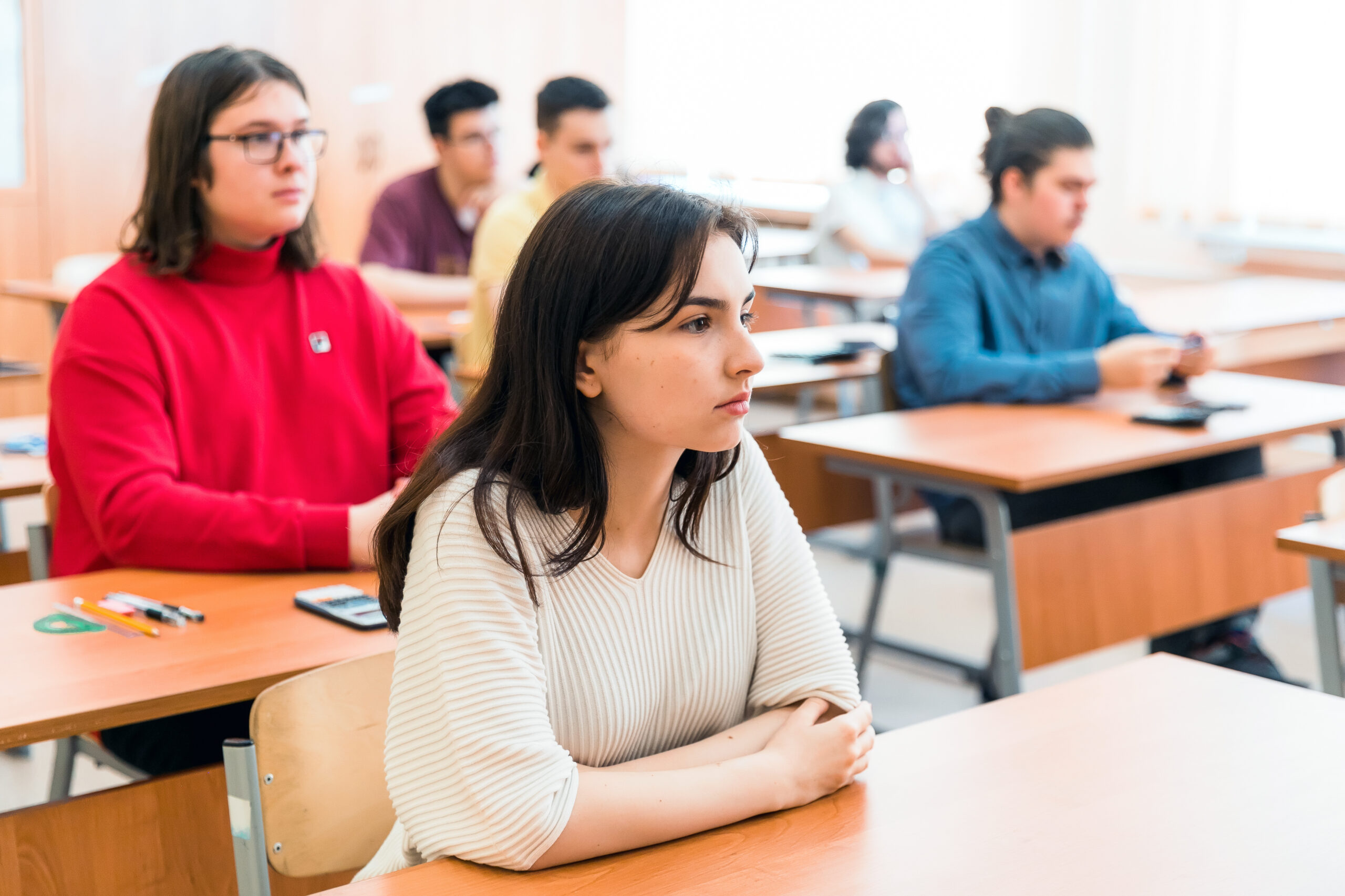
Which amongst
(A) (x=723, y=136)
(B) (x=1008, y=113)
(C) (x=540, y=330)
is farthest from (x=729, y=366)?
(A) (x=723, y=136)

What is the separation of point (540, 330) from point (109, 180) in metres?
4.73

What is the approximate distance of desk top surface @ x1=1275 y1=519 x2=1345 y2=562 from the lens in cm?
184

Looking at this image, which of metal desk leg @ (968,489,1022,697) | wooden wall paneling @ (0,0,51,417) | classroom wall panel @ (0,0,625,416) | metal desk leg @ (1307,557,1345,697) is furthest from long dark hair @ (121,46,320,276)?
wooden wall paneling @ (0,0,51,417)

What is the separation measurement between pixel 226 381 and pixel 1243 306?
3.28 m

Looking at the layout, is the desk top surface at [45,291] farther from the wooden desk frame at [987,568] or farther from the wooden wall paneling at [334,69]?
the wooden desk frame at [987,568]

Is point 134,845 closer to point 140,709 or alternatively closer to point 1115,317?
point 140,709

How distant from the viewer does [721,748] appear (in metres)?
1.21

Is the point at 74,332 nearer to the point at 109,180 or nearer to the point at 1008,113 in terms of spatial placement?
the point at 1008,113

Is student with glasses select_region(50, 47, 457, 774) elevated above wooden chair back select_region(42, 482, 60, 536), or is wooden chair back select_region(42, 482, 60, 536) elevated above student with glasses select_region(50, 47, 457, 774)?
student with glasses select_region(50, 47, 457, 774)

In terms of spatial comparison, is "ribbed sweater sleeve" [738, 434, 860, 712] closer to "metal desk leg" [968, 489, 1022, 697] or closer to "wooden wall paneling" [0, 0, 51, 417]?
"metal desk leg" [968, 489, 1022, 697]

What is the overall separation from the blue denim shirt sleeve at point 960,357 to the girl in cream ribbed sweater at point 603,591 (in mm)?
1677

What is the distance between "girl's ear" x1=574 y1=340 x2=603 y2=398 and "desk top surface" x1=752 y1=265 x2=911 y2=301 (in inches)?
130

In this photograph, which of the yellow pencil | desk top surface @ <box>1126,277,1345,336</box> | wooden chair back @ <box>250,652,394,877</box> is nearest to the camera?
wooden chair back @ <box>250,652,394,877</box>

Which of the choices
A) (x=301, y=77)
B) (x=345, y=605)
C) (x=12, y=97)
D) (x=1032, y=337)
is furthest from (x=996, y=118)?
(x=12, y=97)
